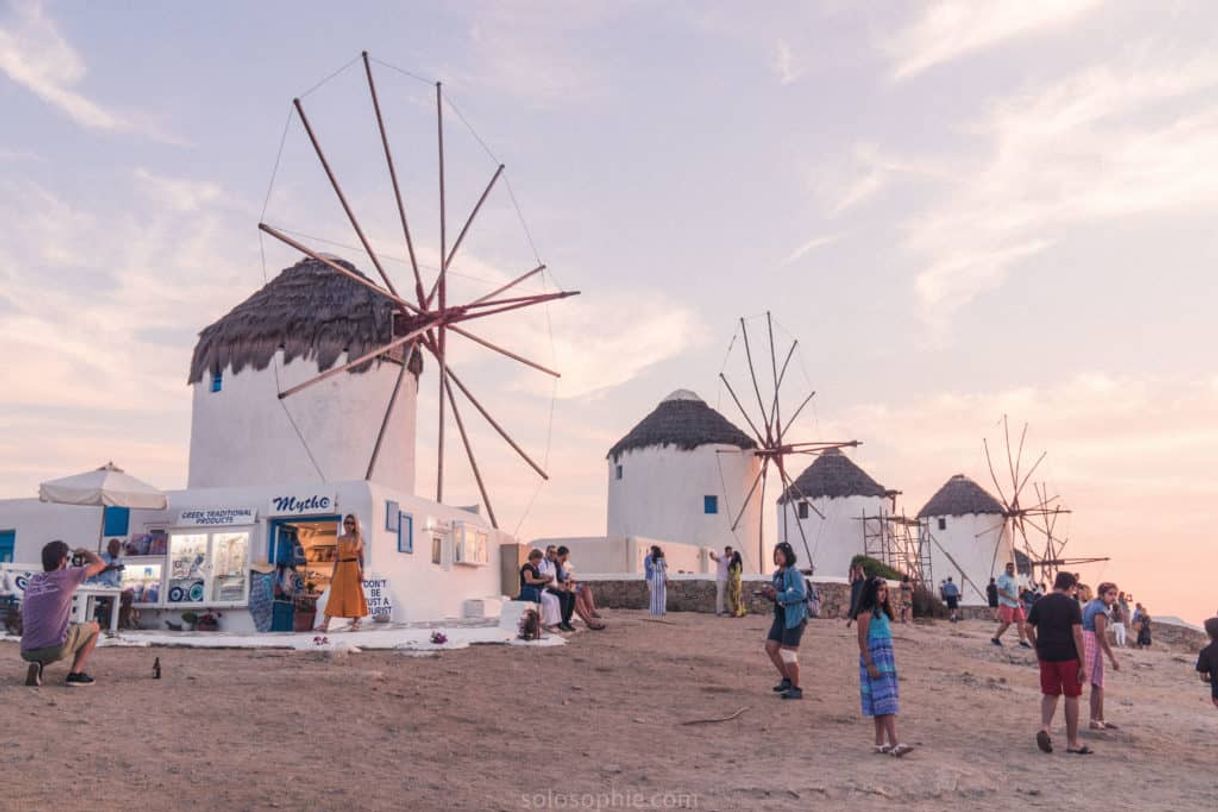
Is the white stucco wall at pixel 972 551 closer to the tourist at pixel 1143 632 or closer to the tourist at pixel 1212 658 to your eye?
the tourist at pixel 1143 632

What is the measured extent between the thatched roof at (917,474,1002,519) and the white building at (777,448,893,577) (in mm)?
6391

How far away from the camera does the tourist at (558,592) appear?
1490 cm

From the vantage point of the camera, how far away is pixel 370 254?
21.7 metres

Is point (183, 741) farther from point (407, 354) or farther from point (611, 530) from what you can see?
point (611, 530)

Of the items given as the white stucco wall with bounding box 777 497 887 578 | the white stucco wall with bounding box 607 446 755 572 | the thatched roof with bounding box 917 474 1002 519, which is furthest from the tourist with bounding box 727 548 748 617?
the thatched roof with bounding box 917 474 1002 519

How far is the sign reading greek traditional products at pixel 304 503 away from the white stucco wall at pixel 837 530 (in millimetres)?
28449

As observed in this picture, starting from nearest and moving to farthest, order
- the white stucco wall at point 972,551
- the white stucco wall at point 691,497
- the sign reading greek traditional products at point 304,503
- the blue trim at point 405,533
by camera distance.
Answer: the sign reading greek traditional products at point 304,503 → the blue trim at point 405,533 → the white stucco wall at point 691,497 → the white stucco wall at point 972,551

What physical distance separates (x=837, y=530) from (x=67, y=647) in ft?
123

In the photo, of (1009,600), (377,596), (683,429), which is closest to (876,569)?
(683,429)

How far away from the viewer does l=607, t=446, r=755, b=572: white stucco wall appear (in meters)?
34.4

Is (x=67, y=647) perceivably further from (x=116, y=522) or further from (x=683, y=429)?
(x=683, y=429)

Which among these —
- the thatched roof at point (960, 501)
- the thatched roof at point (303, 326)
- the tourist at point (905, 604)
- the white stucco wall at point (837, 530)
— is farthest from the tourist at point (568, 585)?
the thatched roof at point (960, 501)

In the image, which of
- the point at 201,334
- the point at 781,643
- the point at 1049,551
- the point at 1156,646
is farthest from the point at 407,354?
the point at 1049,551

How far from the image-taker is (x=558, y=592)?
1495 centimetres
